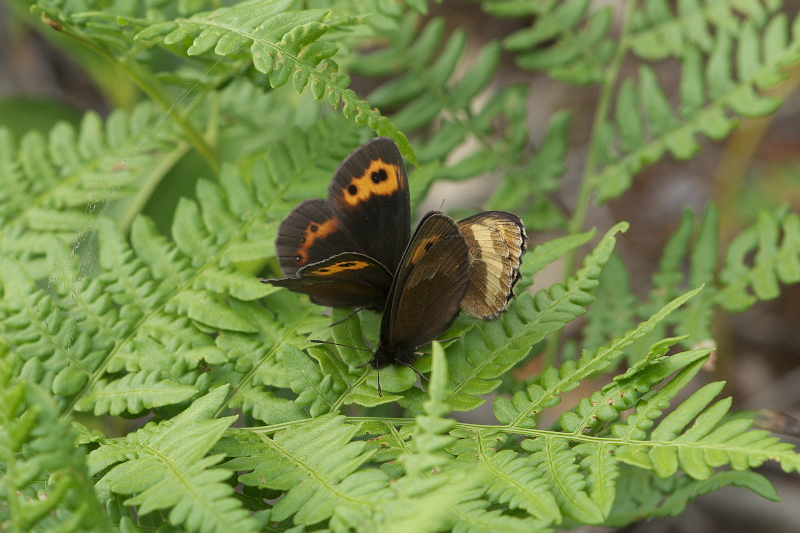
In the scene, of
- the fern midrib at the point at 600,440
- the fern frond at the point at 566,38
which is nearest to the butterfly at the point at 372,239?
the fern midrib at the point at 600,440

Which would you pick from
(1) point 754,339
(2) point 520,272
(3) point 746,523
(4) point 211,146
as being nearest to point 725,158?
(1) point 754,339

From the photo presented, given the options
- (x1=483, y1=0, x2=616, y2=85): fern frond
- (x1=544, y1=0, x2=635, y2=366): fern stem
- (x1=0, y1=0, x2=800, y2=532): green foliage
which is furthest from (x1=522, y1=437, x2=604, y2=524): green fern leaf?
(x1=483, y1=0, x2=616, y2=85): fern frond

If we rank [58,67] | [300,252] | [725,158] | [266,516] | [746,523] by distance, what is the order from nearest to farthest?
[266,516]
[300,252]
[746,523]
[725,158]
[58,67]

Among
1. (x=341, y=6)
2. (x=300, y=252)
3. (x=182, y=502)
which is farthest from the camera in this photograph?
(x=341, y=6)

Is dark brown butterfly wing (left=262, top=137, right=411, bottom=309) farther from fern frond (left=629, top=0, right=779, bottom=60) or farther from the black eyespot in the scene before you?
fern frond (left=629, top=0, right=779, bottom=60)

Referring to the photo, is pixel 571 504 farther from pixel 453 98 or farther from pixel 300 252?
pixel 453 98
